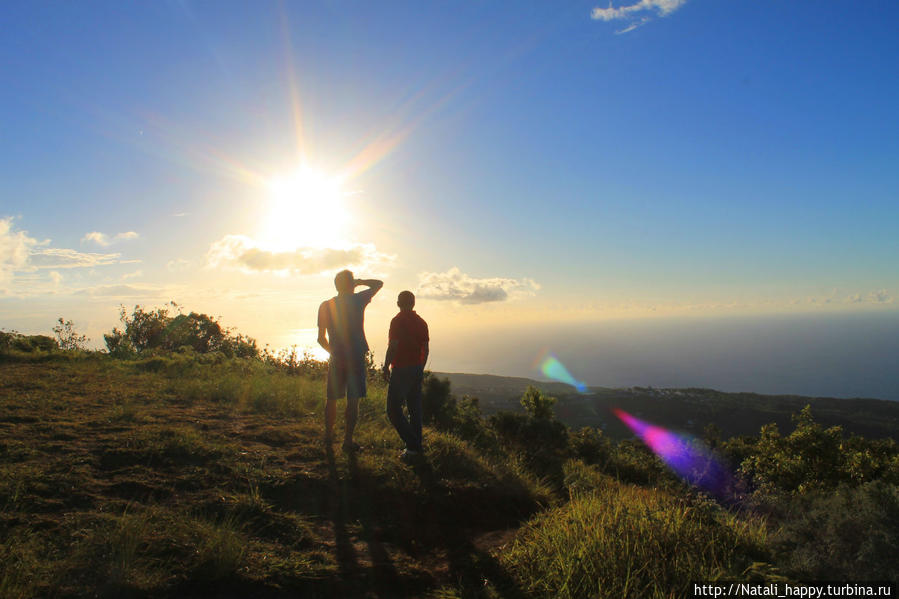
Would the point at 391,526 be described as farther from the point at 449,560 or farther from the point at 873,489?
the point at 873,489

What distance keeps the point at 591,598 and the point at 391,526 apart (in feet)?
6.00

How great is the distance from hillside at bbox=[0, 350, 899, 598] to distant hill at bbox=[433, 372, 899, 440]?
3508 centimetres

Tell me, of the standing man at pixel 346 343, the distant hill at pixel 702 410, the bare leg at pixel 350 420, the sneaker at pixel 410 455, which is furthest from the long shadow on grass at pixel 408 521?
the distant hill at pixel 702 410

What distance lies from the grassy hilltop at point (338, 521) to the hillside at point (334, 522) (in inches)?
0.6

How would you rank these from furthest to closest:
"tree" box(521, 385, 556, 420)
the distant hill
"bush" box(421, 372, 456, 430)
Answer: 1. the distant hill
2. "tree" box(521, 385, 556, 420)
3. "bush" box(421, 372, 456, 430)

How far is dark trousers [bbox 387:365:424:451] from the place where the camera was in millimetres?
4965

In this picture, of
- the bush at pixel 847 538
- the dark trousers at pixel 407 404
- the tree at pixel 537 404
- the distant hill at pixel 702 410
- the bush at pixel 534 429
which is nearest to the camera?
the bush at pixel 847 538

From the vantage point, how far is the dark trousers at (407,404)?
16.3 feet

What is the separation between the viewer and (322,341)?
5.23m

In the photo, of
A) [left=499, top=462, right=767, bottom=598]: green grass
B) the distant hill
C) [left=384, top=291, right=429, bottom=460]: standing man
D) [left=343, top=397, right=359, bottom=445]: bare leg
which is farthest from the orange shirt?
the distant hill

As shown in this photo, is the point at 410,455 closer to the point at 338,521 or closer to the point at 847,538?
the point at 338,521

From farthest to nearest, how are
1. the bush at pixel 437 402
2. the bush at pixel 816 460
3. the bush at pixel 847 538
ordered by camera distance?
the bush at pixel 437 402 < the bush at pixel 816 460 < the bush at pixel 847 538

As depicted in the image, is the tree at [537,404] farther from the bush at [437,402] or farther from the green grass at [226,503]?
the green grass at [226,503]

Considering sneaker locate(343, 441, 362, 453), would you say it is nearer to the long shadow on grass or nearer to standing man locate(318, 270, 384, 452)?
standing man locate(318, 270, 384, 452)
